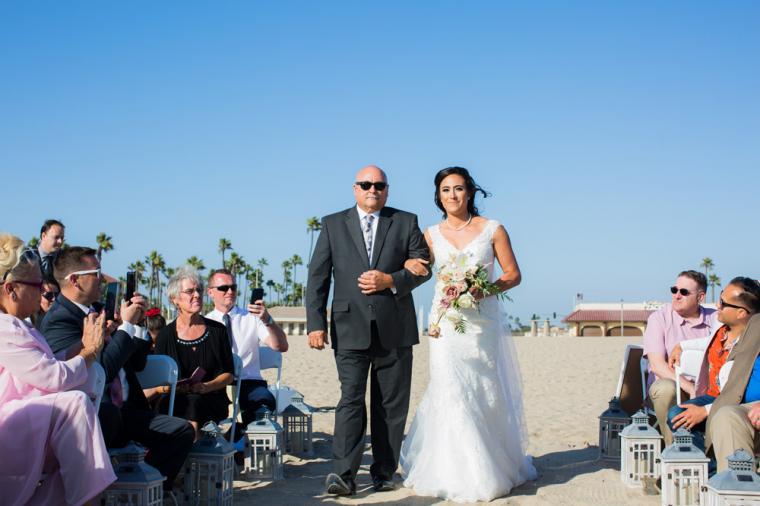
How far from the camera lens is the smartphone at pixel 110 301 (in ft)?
16.4

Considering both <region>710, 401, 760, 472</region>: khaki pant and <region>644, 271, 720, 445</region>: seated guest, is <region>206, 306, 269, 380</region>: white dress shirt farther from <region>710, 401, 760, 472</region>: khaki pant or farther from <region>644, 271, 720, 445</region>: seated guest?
<region>710, 401, 760, 472</region>: khaki pant

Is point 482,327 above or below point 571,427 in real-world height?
above

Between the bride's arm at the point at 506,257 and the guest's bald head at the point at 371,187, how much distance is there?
103 centimetres

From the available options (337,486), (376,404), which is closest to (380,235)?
(376,404)

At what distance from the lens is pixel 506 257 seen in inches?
273

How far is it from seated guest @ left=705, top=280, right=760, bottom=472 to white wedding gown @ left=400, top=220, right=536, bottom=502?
160 centimetres

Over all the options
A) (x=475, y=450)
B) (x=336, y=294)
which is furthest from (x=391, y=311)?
(x=475, y=450)

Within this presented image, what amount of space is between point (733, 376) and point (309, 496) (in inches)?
124

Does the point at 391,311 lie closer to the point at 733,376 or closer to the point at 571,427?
the point at 733,376

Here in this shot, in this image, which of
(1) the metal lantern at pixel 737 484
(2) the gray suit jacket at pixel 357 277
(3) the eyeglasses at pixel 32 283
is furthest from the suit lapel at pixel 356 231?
(1) the metal lantern at pixel 737 484

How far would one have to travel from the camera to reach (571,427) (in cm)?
1058

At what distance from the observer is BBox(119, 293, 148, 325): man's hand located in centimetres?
522

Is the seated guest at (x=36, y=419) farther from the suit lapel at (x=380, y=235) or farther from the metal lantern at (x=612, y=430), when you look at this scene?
the metal lantern at (x=612, y=430)

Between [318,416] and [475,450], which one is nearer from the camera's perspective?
[475,450]
